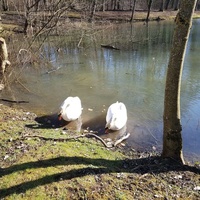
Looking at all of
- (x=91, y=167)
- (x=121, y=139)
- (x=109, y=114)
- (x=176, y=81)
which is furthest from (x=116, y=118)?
(x=176, y=81)

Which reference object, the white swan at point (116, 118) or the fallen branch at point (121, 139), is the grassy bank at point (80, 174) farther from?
the white swan at point (116, 118)

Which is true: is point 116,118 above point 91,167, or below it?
below

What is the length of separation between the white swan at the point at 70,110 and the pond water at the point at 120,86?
34cm

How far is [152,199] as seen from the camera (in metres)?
3.96

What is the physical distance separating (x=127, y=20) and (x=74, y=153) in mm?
35633

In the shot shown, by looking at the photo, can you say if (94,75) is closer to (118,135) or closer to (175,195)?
(118,135)

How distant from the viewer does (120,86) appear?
37.1 ft

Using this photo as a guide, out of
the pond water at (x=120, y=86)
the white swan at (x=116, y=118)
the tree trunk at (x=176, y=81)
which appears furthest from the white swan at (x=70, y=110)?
the tree trunk at (x=176, y=81)

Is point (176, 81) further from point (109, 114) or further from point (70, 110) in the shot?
point (70, 110)

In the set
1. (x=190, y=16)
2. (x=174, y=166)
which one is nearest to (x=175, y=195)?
(x=174, y=166)

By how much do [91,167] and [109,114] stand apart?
10.8ft

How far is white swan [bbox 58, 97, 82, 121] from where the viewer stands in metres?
7.92

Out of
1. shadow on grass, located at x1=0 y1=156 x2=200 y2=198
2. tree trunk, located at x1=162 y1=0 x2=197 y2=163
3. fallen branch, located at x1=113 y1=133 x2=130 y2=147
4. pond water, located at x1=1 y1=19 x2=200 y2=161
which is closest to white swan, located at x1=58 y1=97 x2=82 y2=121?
pond water, located at x1=1 y1=19 x2=200 y2=161

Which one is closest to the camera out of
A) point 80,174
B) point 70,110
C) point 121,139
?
point 80,174
